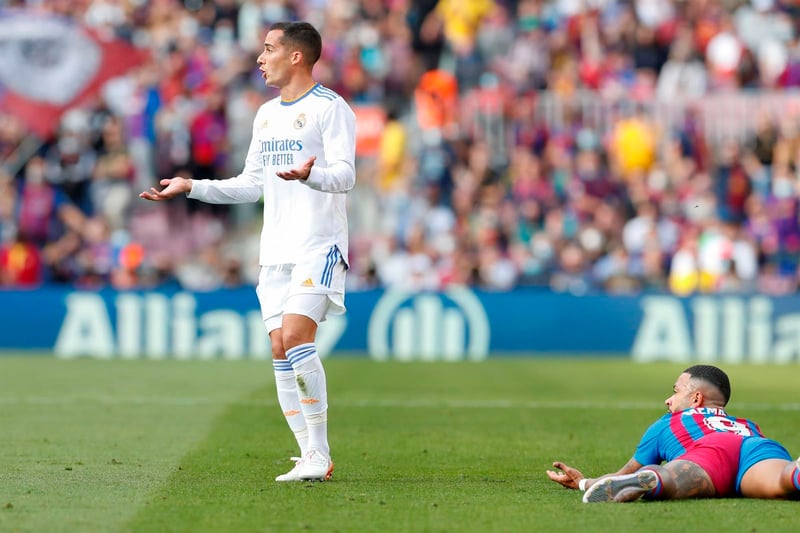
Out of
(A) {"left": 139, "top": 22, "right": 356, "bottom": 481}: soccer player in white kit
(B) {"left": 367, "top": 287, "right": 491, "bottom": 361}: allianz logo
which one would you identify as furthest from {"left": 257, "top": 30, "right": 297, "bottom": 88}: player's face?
(B) {"left": 367, "top": 287, "right": 491, "bottom": 361}: allianz logo

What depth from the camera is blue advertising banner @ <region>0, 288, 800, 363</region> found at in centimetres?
2145

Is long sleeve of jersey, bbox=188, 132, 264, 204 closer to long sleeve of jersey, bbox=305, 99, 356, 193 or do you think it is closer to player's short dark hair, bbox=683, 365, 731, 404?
long sleeve of jersey, bbox=305, 99, 356, 193

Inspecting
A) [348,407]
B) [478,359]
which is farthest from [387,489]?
[478,359]

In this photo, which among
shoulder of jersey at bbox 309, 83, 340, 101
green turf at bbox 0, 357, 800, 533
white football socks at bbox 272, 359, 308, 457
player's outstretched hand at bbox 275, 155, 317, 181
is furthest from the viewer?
white football socks at bbox 272, 359, 308, 457

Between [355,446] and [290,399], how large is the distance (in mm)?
1852

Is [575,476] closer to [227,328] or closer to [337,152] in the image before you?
[337,152]

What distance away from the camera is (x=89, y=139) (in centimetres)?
2427

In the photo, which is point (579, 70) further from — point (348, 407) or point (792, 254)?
point (348, 407)

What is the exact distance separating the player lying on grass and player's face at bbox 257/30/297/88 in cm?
285

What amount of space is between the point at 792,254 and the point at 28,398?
13483 mm

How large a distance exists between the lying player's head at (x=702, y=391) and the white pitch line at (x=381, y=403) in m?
5.72

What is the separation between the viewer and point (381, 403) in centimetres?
1427

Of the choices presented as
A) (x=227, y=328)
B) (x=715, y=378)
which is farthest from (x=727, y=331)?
(x=715, y=378)

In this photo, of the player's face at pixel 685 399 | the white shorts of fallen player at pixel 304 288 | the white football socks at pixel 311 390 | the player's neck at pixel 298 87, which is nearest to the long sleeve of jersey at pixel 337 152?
the player's neck at pixel 298 87
